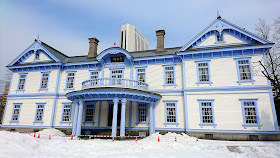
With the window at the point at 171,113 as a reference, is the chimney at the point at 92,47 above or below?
above

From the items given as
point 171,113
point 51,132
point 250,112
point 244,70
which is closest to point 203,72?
point 244,70

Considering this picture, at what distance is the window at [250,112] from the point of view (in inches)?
599

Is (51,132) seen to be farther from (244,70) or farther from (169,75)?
(244,70)

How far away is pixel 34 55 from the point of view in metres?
22.8

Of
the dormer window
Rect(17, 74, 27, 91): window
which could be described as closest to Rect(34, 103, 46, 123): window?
Rect(17, 74, 27, 91): window

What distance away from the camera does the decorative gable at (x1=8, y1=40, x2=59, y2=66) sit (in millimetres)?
22328

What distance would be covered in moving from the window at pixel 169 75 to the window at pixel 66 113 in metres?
11.5

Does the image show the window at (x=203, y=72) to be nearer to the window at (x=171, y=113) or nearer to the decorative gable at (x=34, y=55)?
the window at (x=171, y=113)

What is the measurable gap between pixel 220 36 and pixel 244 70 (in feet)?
13.3

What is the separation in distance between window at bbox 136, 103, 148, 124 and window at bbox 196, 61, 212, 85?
5990 mm

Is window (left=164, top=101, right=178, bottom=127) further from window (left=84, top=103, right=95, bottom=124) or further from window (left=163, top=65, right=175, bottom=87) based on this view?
window (left=84, top=103, right=95, bottom=124)

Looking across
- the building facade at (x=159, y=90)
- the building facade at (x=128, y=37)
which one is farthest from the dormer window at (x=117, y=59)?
the building facade at (x=128, y=37)

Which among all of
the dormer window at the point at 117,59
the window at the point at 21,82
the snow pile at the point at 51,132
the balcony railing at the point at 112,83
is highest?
the dormer window at the point at 117,59

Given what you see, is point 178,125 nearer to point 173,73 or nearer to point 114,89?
point 173,73
